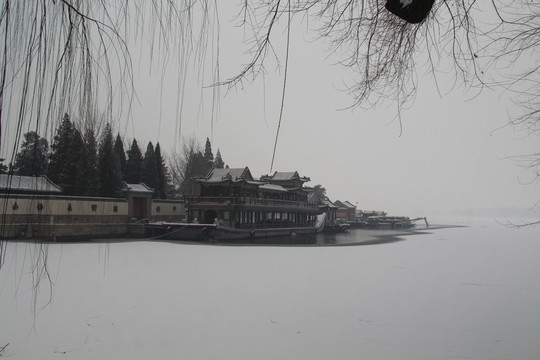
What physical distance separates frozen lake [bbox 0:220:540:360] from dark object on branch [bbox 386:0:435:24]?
2.38 meters

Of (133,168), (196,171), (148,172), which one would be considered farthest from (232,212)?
(196,171)

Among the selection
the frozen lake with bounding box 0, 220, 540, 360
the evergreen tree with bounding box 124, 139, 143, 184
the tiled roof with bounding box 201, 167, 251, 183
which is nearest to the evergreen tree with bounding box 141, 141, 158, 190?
the evergreen tree with bounding box 124, 139, 143, 184

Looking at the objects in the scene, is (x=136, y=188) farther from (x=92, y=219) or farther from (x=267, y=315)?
(x=267, y=315)

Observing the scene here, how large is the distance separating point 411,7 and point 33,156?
5.42ft

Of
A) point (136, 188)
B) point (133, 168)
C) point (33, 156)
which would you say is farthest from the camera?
point (133, 168)

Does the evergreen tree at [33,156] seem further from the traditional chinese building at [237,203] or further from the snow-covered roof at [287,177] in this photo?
the snow-covered roof at [287,177]

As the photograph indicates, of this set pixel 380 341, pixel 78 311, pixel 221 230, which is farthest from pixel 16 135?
pixel 221 230

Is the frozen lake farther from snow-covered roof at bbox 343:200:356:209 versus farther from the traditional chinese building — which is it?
snow-covered roof at bbox 343:200:356:209

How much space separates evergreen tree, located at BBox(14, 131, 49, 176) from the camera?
5.53 feet

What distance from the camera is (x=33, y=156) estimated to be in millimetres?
1696

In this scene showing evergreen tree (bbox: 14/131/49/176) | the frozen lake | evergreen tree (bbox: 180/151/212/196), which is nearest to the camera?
evergreen tree (bbox: 14/131/49/176)

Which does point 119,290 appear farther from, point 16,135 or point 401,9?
point 401,9

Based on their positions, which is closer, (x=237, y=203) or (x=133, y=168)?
(x=237, y=203)

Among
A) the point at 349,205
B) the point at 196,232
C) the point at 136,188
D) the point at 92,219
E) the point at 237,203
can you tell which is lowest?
the point at 196,232
